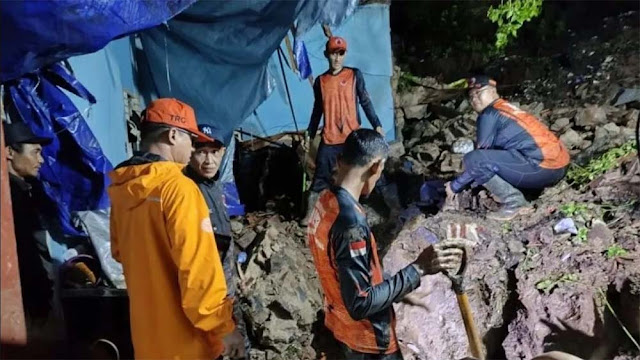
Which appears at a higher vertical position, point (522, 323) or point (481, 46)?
point (481, 46)

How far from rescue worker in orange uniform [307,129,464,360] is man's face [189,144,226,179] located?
0.29m

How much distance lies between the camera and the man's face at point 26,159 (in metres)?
1.50

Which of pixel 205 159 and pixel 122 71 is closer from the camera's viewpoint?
pixel 205 159

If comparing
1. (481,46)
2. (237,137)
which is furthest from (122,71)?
(481,46)

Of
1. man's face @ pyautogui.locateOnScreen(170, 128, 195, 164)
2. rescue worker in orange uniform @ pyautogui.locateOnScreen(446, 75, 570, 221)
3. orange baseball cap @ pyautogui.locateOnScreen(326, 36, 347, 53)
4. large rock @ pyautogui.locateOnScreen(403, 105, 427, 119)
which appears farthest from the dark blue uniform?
man's face @ pyautogui.locateOnScreen(170, 128, 195, 164)

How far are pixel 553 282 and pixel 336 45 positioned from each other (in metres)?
0.91

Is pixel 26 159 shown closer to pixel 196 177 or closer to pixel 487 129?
pixel 196 177

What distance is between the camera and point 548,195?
2062mm

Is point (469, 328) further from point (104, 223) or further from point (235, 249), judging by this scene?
point (104, 223)

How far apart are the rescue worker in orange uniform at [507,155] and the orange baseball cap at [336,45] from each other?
0.42 meters

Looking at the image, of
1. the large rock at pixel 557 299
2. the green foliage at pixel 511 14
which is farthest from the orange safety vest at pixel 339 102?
the large rock at pixel 557 299

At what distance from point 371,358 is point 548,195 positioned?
0.91 metres

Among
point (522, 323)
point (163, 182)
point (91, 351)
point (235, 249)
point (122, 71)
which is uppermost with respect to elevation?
point (122, 71)

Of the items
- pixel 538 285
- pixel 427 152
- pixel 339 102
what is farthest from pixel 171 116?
pixel 538 285
